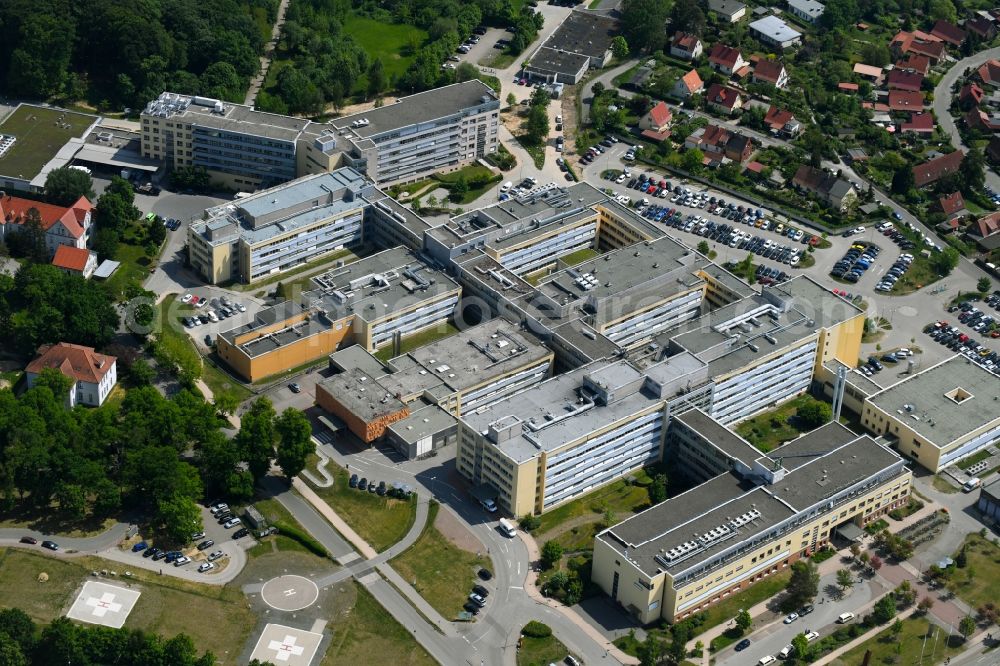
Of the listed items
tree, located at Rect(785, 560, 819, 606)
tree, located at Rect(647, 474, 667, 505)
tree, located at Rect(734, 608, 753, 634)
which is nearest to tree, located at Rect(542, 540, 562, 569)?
tree, located at Rect(647, 474, 667, 505)

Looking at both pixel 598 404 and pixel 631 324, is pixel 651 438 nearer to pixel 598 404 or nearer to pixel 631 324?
pixel 598 404

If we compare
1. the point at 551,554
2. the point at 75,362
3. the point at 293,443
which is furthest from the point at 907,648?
the point at 75,362

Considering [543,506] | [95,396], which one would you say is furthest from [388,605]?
[95,396]

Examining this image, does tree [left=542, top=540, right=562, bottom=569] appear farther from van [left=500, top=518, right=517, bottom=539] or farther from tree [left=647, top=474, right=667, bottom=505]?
tree [left=647, top=474, right=667, bottom=505]

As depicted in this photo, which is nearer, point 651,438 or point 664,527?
point 664,527

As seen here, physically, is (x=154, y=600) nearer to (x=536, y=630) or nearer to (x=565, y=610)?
(x=536, y=630)

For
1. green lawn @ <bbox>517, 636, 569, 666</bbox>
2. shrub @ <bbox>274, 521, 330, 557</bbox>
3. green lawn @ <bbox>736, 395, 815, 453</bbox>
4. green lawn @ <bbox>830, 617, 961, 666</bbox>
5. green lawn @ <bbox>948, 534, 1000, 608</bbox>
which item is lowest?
green lawn @ <bbox>517, 636, 569, 666</bbox>

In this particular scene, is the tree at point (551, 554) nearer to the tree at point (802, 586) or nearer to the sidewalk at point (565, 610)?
the sidewalk at point (565, 610)
